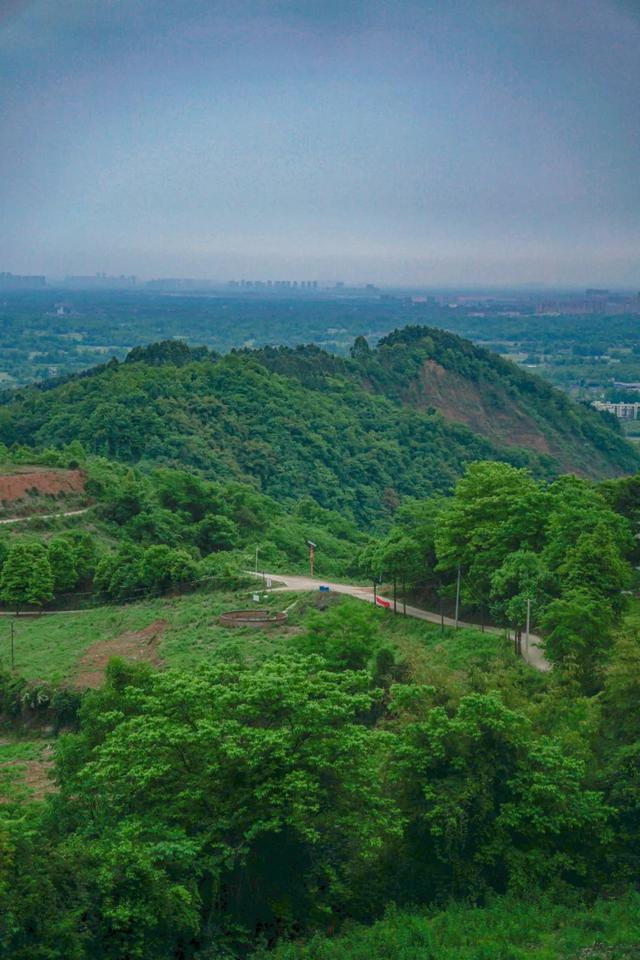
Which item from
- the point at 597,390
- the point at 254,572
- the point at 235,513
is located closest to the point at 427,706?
the point at 254,572

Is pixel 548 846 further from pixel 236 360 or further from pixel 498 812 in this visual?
pixel 236 360

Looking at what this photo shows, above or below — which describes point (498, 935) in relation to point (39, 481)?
below

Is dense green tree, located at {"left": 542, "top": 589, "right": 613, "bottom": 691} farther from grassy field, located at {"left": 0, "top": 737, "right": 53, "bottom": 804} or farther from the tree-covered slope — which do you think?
the tree-covered slope

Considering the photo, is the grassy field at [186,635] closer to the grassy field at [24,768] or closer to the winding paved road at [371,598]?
the winding paved road at [371,598]

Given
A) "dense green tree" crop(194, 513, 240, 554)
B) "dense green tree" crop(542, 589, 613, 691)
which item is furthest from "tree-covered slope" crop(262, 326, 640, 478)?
"dense green tree" crop(542, 589, 613, 691)

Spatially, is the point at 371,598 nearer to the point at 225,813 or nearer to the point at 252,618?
the point at 252,618

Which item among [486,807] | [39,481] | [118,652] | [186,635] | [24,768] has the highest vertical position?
[486,807]

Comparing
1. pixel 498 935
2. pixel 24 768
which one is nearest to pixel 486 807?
pixel 498 935
